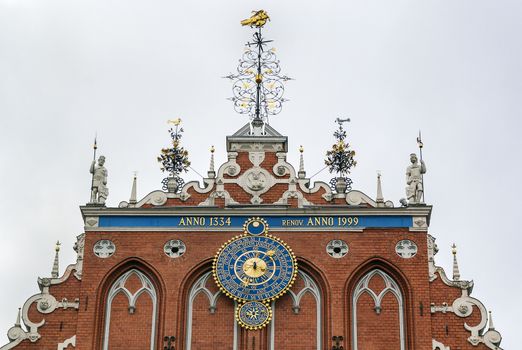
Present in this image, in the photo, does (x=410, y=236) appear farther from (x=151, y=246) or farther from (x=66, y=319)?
(x=66, y=319)

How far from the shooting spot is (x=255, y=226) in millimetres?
28016

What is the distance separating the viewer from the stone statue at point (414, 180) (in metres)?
28.3

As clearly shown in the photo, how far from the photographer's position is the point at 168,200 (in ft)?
93.2

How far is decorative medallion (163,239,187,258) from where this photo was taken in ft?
91.5

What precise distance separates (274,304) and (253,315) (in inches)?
20.1

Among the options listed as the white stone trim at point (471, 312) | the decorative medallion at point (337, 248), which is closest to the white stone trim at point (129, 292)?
the decorative medallion at point (337, 248)

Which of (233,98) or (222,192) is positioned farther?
(233,98)

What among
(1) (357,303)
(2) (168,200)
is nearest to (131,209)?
(2) (168,200)

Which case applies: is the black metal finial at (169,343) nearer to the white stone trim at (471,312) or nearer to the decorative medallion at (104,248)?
the decorative medallion at (104,248)

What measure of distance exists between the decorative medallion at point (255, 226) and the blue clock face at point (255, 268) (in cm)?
13

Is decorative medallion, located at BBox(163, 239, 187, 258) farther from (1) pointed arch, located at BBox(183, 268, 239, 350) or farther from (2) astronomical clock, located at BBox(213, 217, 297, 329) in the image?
(2) astronomical clock, located at BBox(213, 217, 297, 329)

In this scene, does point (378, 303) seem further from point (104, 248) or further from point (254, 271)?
point (104, 248)

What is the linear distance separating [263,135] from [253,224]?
2231 millimetres

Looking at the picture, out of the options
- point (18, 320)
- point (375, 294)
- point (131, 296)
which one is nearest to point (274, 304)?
point (375, 294)
